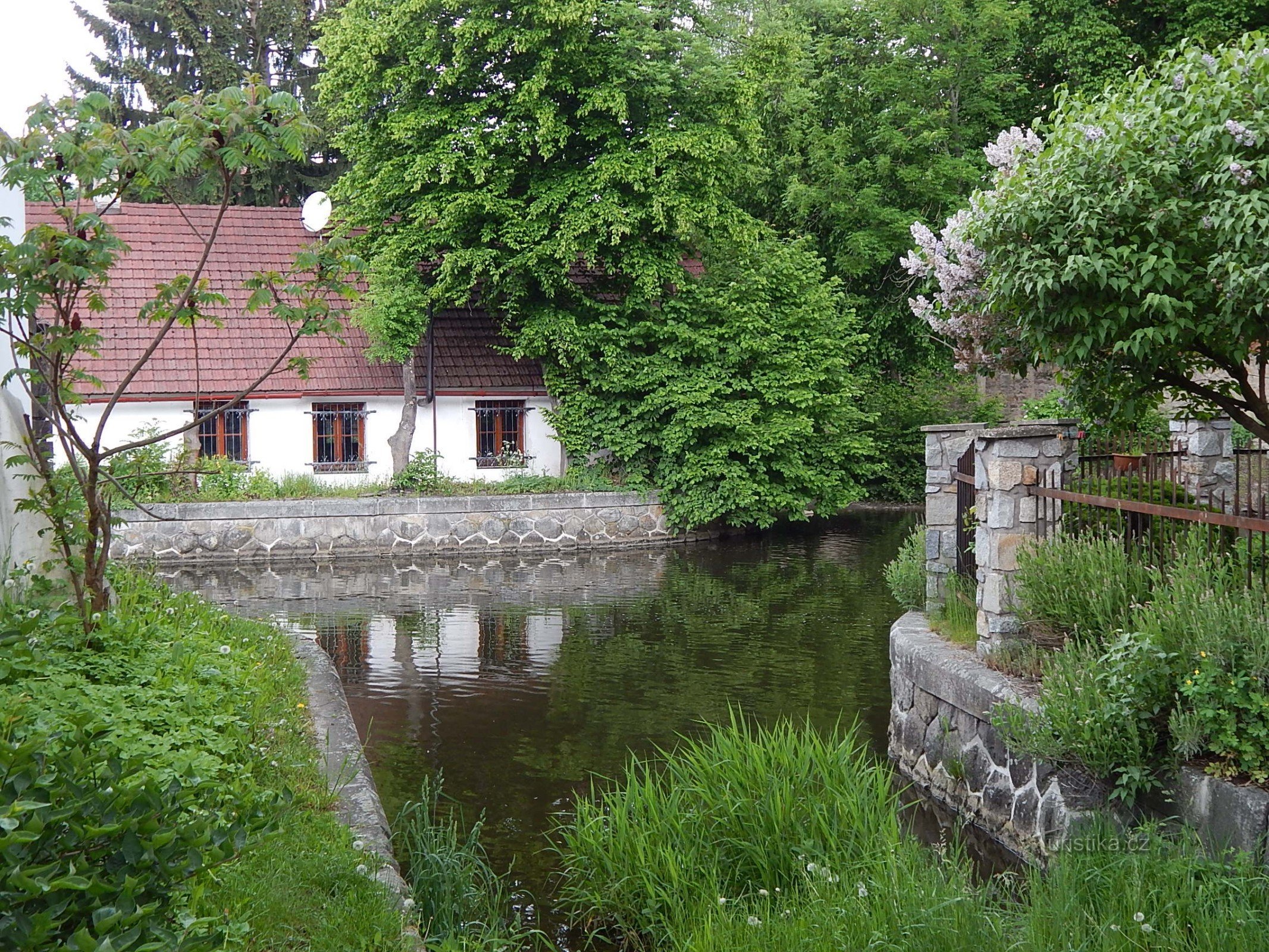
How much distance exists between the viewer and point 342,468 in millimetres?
22469

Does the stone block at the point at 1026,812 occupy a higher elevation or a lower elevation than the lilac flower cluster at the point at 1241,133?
lower

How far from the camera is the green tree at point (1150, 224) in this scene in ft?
19.3

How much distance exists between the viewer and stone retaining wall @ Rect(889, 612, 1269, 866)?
4.98m

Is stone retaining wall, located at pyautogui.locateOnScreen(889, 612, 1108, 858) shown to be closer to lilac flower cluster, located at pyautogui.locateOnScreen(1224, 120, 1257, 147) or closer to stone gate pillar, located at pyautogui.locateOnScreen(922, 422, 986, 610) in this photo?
stone gate pillar, located at pyautogui.locateOnScreen(922, 422, 986, 610)

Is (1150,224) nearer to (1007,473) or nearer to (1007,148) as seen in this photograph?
(1007,473)

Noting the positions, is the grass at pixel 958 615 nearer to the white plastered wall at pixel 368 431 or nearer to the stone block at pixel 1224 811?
the stone block at pixel 1224 811

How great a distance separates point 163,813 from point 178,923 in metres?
0.64

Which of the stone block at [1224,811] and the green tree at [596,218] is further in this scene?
the green tree at [596,218]

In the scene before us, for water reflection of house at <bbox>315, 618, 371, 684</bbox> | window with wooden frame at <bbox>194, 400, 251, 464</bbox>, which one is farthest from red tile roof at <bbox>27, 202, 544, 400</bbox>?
water reflection of house at <bbox>315, 618, 371, 684</bbox>

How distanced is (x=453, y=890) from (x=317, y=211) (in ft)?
57.3

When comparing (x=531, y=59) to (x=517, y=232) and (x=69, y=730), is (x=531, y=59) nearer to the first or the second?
(x=517, y=232)

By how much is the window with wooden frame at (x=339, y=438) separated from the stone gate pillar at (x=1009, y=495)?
1702cm

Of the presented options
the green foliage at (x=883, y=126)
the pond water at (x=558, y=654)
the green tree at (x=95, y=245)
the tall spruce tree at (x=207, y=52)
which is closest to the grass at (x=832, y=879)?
the pond water at (x=558, y=654)

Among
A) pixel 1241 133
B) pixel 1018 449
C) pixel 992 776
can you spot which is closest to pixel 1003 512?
pixel 1018 449
